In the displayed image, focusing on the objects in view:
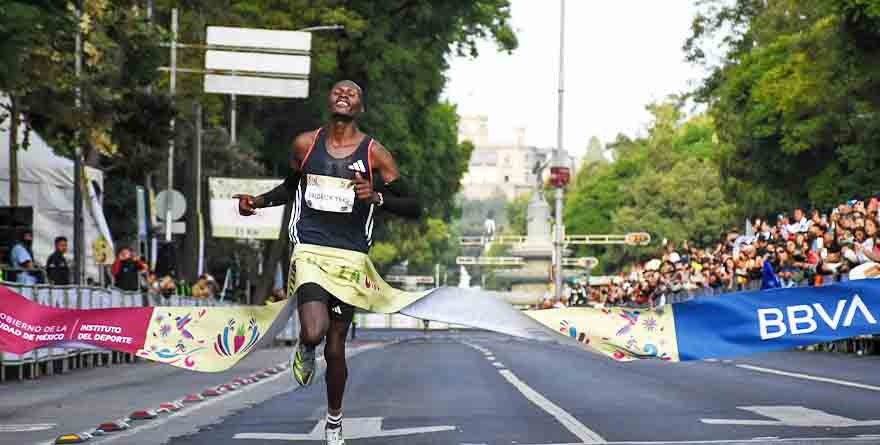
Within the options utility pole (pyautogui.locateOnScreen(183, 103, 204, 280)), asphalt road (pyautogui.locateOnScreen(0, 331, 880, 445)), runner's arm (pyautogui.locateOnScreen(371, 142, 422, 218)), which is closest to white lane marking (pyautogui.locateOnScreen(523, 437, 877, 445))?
asphalt road (pyautogui.locateOnScreen(0, 331, 880, 445))

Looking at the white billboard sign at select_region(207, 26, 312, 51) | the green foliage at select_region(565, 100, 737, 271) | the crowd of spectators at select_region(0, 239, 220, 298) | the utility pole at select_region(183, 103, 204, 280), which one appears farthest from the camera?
the green foliage at select_region(565, 100, 737, 271)

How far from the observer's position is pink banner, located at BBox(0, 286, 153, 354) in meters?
11.2

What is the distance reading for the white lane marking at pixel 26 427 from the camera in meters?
13.4

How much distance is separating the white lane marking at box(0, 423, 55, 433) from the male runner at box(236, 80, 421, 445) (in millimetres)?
3778

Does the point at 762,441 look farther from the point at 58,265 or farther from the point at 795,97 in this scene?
the point at 795,97

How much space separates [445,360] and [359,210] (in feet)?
64.5

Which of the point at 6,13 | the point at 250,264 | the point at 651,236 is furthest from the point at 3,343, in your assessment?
the point at 651,236

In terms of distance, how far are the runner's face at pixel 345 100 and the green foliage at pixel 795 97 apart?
32458 mm

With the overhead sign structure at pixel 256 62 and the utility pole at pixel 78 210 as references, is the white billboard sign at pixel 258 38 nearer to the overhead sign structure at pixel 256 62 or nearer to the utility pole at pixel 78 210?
the overhead sign structure at pixel 256 62

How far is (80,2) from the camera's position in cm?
2762

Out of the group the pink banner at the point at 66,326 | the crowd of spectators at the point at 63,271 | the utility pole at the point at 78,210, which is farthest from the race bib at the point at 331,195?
Result: the utility pole at the point at 78,210

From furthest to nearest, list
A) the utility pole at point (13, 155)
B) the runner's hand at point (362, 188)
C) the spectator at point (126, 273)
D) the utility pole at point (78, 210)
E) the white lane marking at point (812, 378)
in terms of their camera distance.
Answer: the utility pole at point (78, 210) → the spectator at point (126, 273) → the utility pole at point (13, 155) → the white lane marking at point (812, 378) → the runner's hand at point (362, 188)

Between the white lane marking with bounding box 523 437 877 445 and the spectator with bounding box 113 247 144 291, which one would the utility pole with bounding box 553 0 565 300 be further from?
the white lane marking with bounding box 523 437 877 445

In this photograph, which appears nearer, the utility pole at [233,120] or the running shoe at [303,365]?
the running shoe at [303,365]
